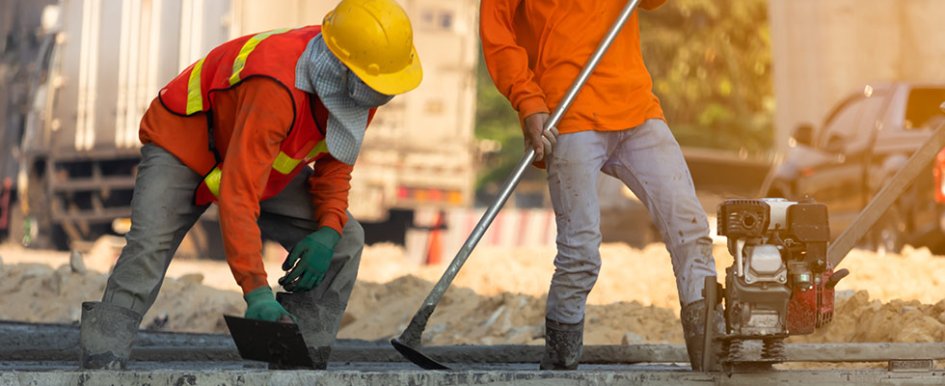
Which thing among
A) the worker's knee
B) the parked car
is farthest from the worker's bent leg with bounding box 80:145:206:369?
the parked car

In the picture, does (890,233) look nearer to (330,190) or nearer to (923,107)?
(923,107)

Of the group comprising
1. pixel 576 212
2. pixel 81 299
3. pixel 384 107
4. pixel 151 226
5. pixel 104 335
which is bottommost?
pixel 81 299

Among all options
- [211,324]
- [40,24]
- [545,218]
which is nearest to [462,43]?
[545,218]

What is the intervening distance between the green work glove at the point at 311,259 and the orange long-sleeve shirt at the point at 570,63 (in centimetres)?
90

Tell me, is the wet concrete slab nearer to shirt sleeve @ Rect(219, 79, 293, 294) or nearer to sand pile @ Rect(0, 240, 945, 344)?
shirt sleeve @ Rect(219, 79, 293, 294)

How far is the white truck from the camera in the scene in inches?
774

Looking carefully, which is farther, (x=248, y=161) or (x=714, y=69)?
(x=714, y=69)

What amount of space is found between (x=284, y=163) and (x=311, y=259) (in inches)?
14.7

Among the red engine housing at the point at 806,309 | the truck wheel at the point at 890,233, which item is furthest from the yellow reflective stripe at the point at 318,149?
the truck wheel at the point at 890,233

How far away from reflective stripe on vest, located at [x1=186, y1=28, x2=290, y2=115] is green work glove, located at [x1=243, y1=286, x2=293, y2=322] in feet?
2.34

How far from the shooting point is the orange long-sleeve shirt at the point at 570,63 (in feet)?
22.1

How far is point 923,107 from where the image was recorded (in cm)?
1445

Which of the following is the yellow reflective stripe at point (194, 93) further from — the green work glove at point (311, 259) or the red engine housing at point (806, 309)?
the red engine housing at point (806, 309)

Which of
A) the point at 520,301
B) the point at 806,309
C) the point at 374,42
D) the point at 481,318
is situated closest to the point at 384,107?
the point at 481,318
